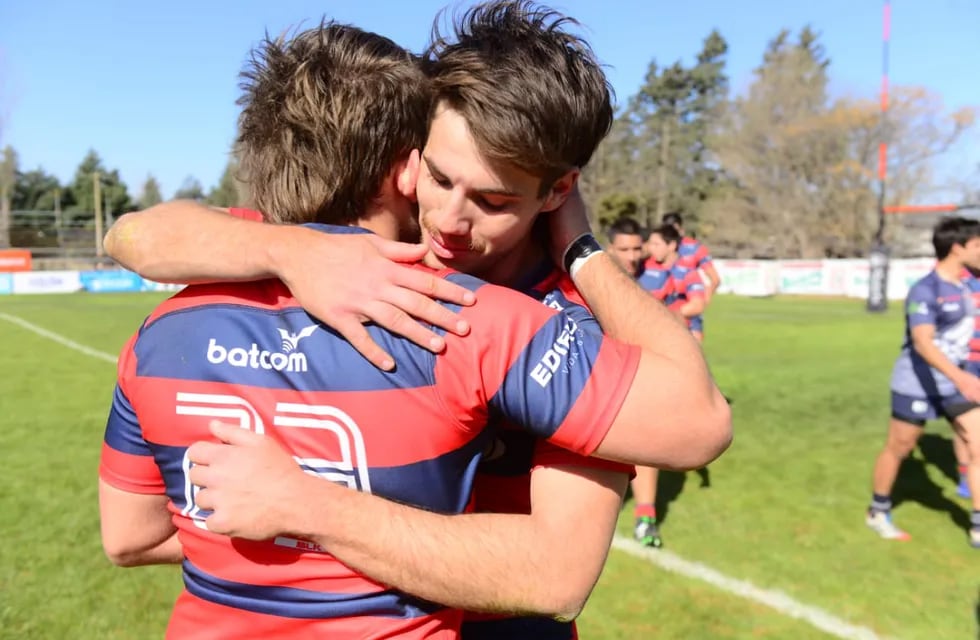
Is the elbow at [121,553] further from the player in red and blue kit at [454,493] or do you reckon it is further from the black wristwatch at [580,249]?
the black wristwatch at [580,249]

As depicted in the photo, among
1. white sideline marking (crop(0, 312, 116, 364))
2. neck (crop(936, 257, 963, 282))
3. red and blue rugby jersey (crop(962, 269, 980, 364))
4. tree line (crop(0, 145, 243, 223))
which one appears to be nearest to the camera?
neck (crop(936, 257, 963, 282))

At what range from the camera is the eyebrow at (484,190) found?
1.66 metres

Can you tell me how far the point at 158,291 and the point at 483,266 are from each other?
36.3m

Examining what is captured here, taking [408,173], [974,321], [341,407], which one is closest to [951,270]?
[974,321]

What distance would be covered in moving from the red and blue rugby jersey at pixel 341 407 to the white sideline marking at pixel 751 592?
369cm

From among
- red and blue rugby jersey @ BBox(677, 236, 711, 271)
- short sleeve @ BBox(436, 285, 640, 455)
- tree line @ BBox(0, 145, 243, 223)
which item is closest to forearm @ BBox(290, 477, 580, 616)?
short sleeve @ BBox(436, 285, 640, 455)

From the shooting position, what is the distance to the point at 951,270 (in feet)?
19.4

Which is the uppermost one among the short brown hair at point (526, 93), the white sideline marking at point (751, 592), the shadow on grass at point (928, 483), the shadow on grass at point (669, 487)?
the short brown hair at point (526, 93)

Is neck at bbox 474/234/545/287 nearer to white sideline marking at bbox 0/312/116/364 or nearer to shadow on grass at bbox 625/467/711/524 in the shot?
shadow on grass at bbox 625/467/711/524

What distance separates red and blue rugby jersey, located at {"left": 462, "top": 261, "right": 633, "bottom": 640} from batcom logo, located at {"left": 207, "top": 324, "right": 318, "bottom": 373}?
17.7 inches

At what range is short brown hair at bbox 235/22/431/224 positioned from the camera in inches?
60.3

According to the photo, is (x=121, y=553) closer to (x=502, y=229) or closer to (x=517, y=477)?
(x=517, y=477)

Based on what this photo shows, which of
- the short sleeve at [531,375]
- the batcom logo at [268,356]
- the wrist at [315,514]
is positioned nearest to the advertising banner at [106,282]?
the batcom logo at [268,356]

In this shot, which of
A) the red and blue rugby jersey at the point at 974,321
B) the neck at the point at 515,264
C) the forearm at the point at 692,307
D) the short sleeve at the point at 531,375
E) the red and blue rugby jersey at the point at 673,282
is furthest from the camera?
the forearm at the point at 692,307
